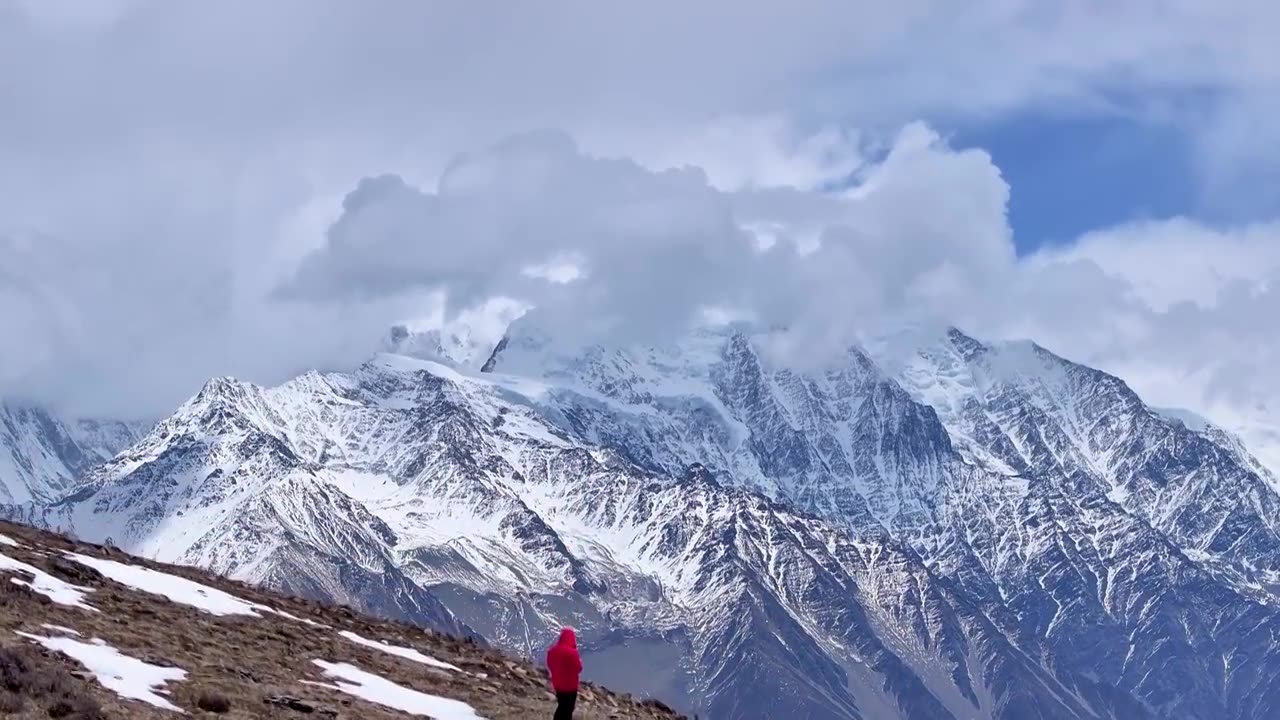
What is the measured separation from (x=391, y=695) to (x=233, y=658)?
14.0 feet

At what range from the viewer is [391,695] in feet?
161

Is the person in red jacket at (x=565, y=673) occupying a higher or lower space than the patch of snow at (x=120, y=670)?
higher

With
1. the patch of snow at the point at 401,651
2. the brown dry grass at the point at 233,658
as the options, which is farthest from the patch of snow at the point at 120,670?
the patch of snow at the point at 401,651

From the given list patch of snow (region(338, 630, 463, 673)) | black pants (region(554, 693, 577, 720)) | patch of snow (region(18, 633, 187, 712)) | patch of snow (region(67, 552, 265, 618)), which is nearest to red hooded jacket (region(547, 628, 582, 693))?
black pants (region(554, 693, 577, 720))

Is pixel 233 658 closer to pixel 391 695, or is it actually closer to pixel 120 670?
pixel 391 695

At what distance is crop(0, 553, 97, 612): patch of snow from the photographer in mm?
49750

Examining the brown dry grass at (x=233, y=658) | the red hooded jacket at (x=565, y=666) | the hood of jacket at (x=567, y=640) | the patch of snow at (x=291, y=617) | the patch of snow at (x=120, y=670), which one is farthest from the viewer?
the patch of snow at (x=291, y=617)

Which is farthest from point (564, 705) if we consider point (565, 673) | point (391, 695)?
point (391, 695)

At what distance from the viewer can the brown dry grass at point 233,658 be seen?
4044 centimetres

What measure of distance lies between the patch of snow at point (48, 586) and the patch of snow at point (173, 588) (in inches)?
139

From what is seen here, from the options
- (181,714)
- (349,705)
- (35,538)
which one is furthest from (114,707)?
(35,538)

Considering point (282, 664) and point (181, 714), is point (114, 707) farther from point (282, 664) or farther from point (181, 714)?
point (282, 664)

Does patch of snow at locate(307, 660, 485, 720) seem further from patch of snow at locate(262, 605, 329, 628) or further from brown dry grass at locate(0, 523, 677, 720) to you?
patch of snow at locate(262, 605, 329, 628)

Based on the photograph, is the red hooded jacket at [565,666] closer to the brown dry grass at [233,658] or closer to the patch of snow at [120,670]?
the brown dry grass at [233,658]
